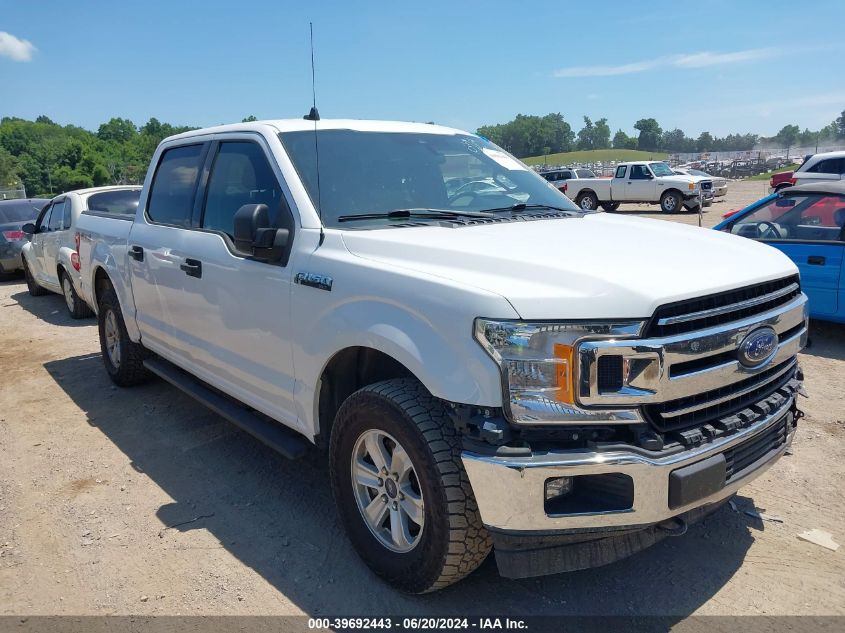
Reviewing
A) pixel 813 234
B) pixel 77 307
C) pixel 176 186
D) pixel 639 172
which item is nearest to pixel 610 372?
pixel 176 186

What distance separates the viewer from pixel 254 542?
354cm

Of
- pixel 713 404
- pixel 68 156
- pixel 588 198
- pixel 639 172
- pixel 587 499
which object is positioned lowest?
pixel 587 499

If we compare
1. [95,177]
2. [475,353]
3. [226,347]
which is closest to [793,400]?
[475,353]

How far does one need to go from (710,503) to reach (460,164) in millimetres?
2379

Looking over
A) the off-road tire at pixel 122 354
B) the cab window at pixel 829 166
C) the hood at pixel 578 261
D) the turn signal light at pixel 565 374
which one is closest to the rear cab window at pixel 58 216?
the off-road tire at pixel 122 354

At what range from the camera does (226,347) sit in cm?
406

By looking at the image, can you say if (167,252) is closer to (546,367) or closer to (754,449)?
(546,367)

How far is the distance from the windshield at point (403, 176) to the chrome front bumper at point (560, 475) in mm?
1530

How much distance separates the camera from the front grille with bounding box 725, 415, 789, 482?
271 cm

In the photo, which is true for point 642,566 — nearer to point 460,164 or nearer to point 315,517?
point 315,517

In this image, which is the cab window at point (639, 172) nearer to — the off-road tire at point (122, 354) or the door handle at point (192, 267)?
the off-road tire at point (122, 354)

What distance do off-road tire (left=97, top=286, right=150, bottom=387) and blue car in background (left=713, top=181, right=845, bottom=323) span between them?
618 centimetres

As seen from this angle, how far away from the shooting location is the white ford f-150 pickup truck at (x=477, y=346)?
2422mm

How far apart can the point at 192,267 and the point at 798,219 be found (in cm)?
600
